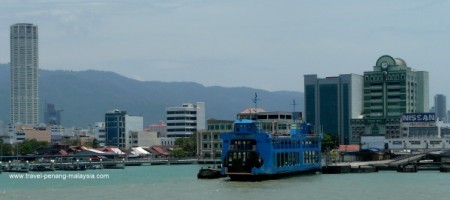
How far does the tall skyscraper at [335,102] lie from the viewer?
183375 millimetres

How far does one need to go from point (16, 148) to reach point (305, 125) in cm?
9840

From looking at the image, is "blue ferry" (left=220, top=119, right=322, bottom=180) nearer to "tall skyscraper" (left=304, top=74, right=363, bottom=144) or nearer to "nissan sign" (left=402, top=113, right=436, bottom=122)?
"nissan sign" (left=402, top=113, right=436, bottom=122)

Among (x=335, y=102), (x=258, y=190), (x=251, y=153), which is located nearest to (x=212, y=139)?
(x=335, y=102)

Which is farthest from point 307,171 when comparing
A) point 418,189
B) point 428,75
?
point 428,75

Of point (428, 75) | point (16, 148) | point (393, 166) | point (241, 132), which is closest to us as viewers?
point (241, 132)

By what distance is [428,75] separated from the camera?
196 m

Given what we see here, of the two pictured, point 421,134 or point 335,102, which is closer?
point 421,134

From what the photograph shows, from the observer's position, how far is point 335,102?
18500 cm

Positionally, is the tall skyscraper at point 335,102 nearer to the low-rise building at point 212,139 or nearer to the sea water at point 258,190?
the low-rise building at point 212,139

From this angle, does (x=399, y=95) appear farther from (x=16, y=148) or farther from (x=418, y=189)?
(x=418, y=189)

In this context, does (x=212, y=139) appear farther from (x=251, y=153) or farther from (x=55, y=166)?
(x=251, y=153)

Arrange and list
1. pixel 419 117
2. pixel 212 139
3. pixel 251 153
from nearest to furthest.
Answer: pixel 251 153, pixel 212 139, pixel 419 117

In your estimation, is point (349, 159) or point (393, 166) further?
point (349, 159)

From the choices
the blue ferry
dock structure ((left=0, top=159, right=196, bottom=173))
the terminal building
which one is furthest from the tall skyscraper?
the blue ferry
